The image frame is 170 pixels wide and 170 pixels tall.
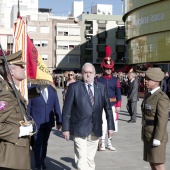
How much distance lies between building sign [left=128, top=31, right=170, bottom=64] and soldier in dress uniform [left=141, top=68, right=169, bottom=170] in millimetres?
39792

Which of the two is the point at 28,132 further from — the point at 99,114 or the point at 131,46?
the point at 131,46

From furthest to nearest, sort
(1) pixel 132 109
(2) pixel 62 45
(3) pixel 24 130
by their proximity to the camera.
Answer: (2) pixel 62 45 → (1) pixel 132 109 → (3) pixel 24 130

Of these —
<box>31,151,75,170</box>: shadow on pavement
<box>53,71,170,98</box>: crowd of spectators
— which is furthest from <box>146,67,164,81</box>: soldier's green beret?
<box>31,151,75,170</box>: shadow on pavement

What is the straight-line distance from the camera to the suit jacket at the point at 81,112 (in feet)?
19.4

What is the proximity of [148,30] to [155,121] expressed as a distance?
1689 inches

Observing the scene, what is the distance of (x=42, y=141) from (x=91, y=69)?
179 cm

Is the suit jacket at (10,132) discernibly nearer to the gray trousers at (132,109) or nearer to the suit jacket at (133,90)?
the gray trousers at (132,109)

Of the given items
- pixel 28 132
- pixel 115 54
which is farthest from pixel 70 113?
pixel 115 54

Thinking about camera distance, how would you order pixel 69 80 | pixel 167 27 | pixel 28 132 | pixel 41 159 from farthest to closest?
pixel 167 27
pixel 69 80
pixel 41 159
pixel 28 132

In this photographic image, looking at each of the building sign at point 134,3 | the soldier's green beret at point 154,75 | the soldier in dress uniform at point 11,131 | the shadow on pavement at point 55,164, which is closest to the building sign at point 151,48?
the building sign at point 134,3

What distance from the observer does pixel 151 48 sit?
156ft

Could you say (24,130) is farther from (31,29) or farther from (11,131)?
(31,29)

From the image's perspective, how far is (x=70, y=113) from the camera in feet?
19.7

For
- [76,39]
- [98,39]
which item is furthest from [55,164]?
[98,39]
